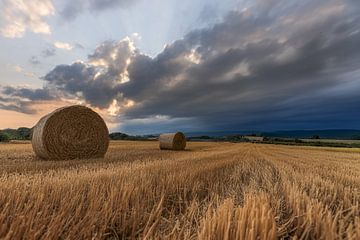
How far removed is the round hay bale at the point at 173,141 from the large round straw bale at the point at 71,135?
7.63 meters

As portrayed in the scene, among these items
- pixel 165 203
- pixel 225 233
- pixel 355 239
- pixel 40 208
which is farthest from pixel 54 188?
pixel 355 239

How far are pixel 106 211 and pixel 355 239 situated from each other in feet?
6.25

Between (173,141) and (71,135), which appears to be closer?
(71,135)

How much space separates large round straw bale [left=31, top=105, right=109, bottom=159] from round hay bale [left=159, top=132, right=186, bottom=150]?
763 cm

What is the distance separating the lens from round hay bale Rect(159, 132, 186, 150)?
748 inches

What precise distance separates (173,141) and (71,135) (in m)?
8.91

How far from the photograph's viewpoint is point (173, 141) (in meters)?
18.9

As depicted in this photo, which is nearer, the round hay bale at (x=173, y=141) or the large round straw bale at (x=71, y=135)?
the large round straw bale at (x=71, y=135)

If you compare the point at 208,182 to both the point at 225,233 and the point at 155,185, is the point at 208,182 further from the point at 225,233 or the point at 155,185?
the point at 225,233

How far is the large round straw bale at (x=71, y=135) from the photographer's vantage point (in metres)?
10.2

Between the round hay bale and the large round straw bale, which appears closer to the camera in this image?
the large round straw bale

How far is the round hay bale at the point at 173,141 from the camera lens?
62.3 ft

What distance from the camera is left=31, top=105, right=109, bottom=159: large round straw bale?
33.5 ft

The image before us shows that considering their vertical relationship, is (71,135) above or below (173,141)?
above
